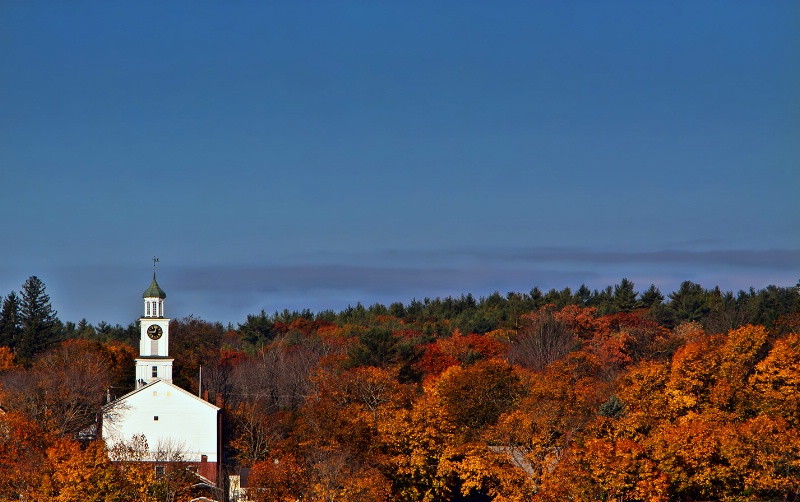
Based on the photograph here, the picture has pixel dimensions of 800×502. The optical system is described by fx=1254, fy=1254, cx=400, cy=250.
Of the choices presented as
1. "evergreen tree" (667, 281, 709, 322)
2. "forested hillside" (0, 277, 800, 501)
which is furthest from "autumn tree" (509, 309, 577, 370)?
"evergreen tree" (667, 281, 709, 322)

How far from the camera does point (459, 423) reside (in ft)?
257

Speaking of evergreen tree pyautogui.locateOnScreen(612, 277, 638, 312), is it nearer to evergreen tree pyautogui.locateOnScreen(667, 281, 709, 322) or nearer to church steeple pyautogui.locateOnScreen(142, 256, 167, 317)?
evergreen tree pyautogui.locateOnScreen(667, 281, 709, 322)

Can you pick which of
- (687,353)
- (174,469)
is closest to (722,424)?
(687,353)

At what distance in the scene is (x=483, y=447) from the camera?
7056 centimetres

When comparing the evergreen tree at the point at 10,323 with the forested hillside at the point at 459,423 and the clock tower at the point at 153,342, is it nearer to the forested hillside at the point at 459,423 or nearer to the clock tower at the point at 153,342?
the forested hillside at the point at 459,423

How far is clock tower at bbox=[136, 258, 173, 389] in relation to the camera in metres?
82.8

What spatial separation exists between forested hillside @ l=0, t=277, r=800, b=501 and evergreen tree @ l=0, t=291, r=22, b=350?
26.6ft

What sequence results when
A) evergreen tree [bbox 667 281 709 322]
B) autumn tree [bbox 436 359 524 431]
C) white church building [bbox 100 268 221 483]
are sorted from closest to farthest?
white church building [bbox 100 268 221 483], autumn tree [bbox 436 359 524 431], evergreen tree [bbox 667 281 709 322]

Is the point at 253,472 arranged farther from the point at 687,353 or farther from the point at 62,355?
the point at 62,355

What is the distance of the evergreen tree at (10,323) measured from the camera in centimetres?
12131

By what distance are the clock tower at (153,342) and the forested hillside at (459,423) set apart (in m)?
4.52

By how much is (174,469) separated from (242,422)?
17.6 m

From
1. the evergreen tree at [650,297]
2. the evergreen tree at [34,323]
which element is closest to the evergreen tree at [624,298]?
the evergreen tree at [650,297]

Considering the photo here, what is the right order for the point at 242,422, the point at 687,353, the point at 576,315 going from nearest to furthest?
the point at 687,353 → the point at 242,422 → the point at 576,315
